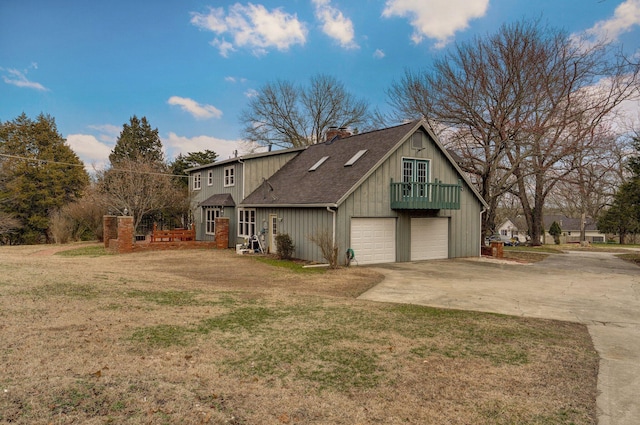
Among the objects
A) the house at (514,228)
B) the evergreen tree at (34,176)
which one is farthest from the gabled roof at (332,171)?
the house at (514,228)

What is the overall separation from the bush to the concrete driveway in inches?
148

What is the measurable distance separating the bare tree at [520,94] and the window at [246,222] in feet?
38.8

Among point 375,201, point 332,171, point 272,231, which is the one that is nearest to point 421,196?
point 375,201

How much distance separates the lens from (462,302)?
8734mm

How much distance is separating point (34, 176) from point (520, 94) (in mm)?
35053

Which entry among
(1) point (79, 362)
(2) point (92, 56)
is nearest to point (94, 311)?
(1) point (79, 362)

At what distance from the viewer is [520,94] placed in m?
20.4

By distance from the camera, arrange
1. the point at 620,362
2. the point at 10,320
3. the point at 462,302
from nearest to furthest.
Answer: the point at 620,362 < the point at 10,320 < the point at 462,302

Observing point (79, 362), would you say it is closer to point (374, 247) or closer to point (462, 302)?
point (462, 302)

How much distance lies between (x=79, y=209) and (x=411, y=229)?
21177 millimetres

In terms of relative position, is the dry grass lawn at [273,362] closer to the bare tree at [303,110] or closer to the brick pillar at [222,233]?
the brick pillar at [222,233]

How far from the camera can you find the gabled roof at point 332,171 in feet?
50.6

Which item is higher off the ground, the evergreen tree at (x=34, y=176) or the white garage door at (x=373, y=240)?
the evergreen tree at (x=34, y=176)

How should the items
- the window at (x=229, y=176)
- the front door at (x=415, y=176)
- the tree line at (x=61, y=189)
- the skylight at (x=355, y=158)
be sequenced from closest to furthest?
1. the front door at (x=415, y=176)
2. the skylight at (x=355, y=158)
3. the window at (x=229, y=176)
4. the tree line at (x=61, y=189)
